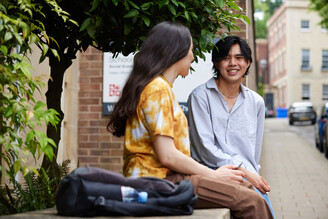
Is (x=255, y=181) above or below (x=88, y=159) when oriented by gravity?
above

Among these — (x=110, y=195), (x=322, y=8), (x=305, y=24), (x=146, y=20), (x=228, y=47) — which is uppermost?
(x=305, y=24)

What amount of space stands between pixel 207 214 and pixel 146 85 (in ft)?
2.40

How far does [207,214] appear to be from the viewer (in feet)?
8.75

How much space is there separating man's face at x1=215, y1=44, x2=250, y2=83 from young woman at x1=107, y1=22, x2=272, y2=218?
1.03 metres

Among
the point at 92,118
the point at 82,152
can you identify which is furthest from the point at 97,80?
the point at 82,152

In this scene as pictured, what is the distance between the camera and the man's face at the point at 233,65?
3938mm

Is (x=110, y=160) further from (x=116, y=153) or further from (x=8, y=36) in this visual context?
(x=8, y=36)

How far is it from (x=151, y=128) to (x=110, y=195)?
45cm

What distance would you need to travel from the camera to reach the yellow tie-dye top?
9.00 feet

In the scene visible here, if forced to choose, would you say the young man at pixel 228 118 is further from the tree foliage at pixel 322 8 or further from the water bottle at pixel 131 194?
the tree foliage at pixel 322 8

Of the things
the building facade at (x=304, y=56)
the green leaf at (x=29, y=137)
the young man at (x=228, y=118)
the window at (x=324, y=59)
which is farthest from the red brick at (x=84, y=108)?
the window at (x=324, y=59)

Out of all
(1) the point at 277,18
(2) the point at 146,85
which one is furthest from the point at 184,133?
(1) the point at 277,18

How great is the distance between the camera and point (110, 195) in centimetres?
245

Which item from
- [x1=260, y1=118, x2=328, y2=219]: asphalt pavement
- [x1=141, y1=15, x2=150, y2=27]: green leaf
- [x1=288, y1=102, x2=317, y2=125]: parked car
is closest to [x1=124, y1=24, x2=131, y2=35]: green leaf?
[x1=141, y1=15, x2=150, y2=27]: green leaf
